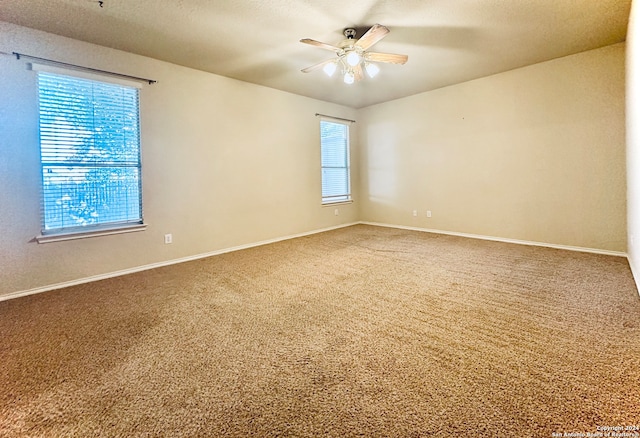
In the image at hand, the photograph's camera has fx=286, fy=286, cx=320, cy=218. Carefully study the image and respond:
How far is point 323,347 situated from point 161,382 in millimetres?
943

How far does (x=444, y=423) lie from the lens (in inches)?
49.5

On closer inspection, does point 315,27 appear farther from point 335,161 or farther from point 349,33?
point 335,161

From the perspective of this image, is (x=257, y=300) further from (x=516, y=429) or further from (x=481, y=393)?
(x=516, y=429)

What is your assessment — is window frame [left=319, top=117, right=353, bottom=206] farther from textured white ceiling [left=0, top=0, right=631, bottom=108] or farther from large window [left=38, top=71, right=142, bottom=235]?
large window [left=38, top=71, right=142, bottom=235]

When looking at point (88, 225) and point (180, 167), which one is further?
point (180, 167)

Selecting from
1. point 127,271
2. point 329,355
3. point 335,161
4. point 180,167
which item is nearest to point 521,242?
point 335,161

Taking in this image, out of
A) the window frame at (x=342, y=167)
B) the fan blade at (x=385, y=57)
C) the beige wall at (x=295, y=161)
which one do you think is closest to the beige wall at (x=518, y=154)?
the beige wall at (x=295, y=161)

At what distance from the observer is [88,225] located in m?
3.29

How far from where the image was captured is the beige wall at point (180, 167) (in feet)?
9.34

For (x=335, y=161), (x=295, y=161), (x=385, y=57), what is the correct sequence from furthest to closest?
1. (x=335, y=161)
2. (x=295, y=161)
3. (x=385, y=57)

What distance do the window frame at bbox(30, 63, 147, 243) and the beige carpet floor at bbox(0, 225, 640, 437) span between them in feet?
1.93

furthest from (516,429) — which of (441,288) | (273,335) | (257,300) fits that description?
(257,300)

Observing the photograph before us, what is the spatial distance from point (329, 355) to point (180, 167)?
131 inches

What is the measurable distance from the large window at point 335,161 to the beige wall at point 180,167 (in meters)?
0.26
